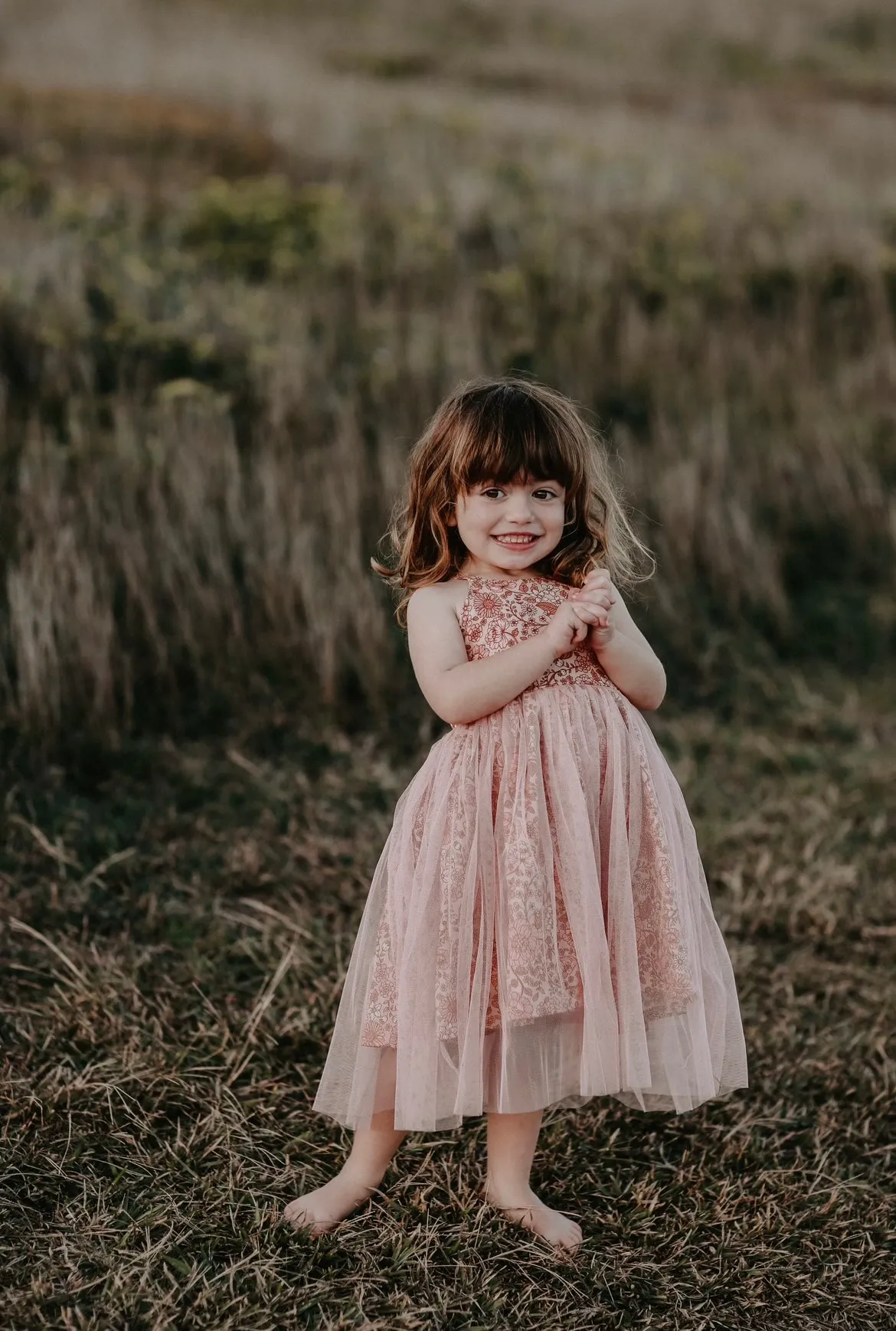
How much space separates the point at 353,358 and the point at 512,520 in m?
4.59

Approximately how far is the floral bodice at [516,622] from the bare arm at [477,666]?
25 mm

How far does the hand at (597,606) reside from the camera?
226cm

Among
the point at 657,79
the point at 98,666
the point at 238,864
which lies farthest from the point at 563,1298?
the point at 657,79

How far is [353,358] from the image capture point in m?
6.70

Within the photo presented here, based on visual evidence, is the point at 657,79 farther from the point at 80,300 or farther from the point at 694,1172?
the point at 694,1172

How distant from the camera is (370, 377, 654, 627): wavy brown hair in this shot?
2.35 metres

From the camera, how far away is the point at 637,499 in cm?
611

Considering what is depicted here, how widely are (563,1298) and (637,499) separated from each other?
14.2ft

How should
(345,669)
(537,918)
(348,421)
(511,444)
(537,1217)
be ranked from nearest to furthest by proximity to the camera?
(537,918)
(511,444)
(537,1217)
(345,669)
(348,421)

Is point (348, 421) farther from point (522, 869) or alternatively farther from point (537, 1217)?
point (537, 1217)

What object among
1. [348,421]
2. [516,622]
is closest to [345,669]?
[348,421]

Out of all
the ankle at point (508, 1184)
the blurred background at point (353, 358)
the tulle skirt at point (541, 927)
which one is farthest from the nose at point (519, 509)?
the blurred background at point (353, 358)

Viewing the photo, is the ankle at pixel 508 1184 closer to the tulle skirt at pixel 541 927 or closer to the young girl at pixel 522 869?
the young girl at pixel 522 869

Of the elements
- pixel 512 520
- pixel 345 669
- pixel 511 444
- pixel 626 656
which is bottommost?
pixel 345 669
